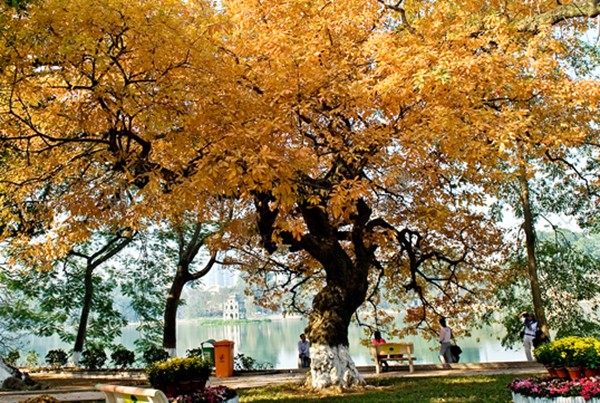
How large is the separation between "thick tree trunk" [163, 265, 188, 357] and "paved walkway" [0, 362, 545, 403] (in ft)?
9.31

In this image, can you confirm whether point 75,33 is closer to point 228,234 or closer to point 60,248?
point 60,248

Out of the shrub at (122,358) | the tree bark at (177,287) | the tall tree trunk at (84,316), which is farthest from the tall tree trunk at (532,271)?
the tall tree trunk at (84,316)

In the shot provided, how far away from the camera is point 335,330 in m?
10.9

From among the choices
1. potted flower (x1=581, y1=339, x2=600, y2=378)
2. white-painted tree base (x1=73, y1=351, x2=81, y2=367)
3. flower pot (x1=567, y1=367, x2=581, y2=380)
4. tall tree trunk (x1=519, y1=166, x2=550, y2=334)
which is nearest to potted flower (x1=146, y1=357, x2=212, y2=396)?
flower pot (x1=567, y1=367, x2=581, y2=380)

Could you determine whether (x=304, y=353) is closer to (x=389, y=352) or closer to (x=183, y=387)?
(x=389, y=352)

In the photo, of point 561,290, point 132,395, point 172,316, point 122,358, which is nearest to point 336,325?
point 132,395

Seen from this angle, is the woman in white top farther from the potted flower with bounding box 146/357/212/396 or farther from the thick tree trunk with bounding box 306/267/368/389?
the potted flower with bounding box 146/357/212/396

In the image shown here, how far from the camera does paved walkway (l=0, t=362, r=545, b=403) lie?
1133 cm

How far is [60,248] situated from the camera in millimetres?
11750

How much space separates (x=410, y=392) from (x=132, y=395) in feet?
18.0

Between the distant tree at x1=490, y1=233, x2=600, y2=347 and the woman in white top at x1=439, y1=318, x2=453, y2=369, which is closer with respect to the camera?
the woman in white top at x1=439, y1=318, x2=453, y2=369

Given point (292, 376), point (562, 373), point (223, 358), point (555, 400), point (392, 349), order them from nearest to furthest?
1. point (555, 400)
2. point (562, 373)
3. point (392, 349)
4. point (292, 376)
5. point (223, 358)

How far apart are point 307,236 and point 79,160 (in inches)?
180

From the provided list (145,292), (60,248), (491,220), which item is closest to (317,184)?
(60,248)
